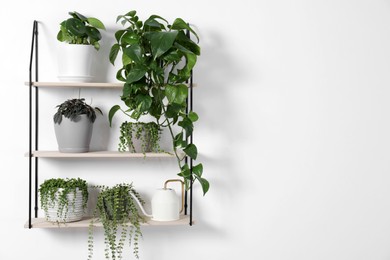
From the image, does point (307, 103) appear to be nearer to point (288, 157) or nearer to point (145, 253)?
point (288, 157)

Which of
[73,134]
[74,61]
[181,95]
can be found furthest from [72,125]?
[181,95]

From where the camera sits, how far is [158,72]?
7.47 ft

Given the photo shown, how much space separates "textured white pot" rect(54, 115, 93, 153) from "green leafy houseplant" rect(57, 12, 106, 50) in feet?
1.17

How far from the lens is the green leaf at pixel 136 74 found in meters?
2.23

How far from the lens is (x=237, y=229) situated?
2.63m

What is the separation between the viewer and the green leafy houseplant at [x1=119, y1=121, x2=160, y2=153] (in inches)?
92.9

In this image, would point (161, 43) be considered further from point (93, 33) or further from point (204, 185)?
point (204, 185)

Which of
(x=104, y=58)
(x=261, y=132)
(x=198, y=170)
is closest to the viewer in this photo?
(x=198, y=170)

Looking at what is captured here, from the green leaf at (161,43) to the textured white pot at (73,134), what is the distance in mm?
453

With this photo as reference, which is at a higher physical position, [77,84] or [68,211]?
[77,84]

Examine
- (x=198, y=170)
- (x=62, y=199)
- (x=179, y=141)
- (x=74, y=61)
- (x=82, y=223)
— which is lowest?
(x=82, y=223)

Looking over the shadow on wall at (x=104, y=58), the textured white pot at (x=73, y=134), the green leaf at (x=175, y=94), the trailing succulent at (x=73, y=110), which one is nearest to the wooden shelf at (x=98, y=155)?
the textured white pot at (x=73, y=134)

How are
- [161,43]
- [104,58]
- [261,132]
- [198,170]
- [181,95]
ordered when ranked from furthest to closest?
[261,132]
[104,58]
[198,170]
[181,95]
[161,43]

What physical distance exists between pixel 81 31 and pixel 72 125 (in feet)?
1.38
